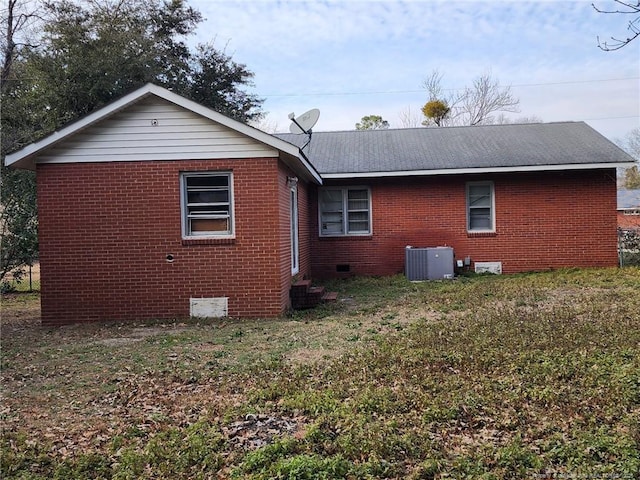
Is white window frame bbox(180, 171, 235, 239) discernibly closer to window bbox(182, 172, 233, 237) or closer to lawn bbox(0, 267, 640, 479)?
window bbox(182, 172, 233, 237)

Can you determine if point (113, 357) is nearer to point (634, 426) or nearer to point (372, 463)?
point (372, 463)

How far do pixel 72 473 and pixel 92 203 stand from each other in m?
6.86

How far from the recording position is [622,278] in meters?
13.1

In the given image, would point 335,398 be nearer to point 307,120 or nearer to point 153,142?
point 153,142

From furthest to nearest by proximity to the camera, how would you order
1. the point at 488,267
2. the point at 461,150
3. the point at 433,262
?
the point at 461,150
the point at 488,267
the point at 433,262

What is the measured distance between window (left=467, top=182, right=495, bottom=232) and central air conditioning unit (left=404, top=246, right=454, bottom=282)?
1.60 m

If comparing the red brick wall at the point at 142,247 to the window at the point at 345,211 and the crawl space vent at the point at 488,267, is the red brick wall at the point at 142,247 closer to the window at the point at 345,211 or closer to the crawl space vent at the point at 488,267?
the window at the point at 345,211

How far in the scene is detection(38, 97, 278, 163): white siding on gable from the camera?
31.9ft

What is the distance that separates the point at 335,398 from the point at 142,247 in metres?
5.99

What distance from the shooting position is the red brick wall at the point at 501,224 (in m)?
15.5

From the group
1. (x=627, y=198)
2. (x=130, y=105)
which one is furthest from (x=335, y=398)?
(x=627, y=198)

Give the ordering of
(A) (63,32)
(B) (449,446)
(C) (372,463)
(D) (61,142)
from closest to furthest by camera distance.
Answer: (C) (372,463), (B) (449,446), (D) (61,142), (A) (63,32)

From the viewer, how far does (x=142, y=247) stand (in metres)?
9.95

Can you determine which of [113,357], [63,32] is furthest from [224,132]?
[63,32]
